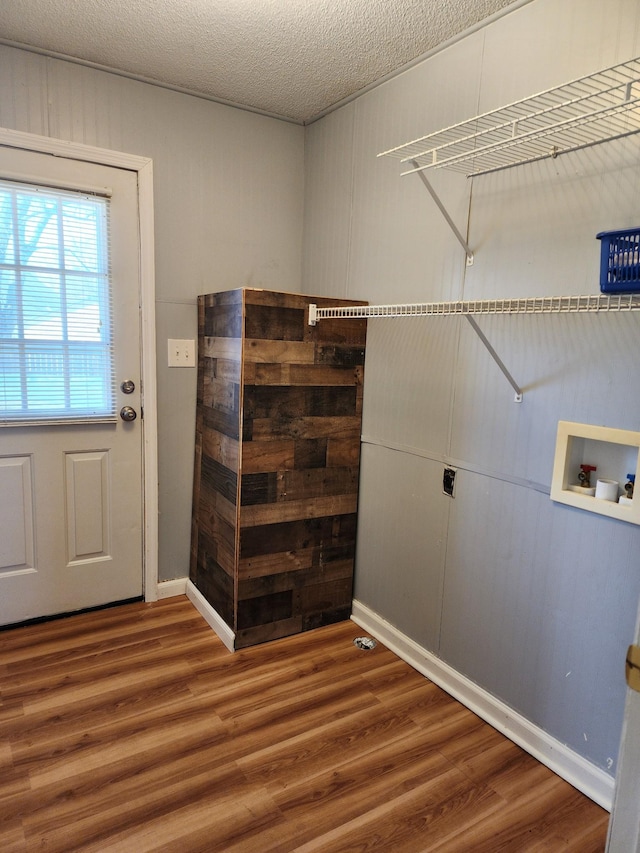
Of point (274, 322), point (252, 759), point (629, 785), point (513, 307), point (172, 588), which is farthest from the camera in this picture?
point (172, 588)

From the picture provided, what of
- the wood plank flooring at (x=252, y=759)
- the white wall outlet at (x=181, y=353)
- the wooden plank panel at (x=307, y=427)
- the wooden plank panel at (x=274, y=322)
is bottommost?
the wood plank flooring at (x=252, y=759)

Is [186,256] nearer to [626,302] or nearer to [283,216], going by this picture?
[283,216]

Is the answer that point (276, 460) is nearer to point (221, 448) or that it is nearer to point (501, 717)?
point (221, 448)

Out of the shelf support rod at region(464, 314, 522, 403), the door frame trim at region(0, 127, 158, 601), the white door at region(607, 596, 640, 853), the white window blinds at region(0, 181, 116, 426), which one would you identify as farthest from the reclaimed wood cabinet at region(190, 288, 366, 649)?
the white door at region(607, 596, 640, 853)

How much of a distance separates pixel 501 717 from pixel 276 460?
1.26 m

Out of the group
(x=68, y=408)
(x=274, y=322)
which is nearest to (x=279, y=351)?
(x=274, y=322)

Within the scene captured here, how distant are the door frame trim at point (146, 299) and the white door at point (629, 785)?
220 centimetres

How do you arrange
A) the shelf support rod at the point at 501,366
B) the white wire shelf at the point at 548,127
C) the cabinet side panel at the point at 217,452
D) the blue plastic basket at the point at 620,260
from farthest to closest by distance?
1. the cabinet side panel at the point at 217,452
2. the shelf support rod at the point at 501,366
3. the white wire shelf at the point at 548,127
4. the blue plastic basket at the point at 620,260

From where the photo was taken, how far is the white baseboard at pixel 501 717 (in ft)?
5.32

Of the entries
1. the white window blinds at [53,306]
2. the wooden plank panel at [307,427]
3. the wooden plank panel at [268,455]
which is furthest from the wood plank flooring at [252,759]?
the white window blinds at [53,306]

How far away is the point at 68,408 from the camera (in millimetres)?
2395

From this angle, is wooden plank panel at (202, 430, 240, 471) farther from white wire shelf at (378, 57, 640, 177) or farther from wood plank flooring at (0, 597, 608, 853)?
white wire shelf at (378, 57, 640, 177)

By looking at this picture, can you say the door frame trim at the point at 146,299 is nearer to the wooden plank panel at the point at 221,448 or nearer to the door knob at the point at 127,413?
the door knob at the point at 127,413

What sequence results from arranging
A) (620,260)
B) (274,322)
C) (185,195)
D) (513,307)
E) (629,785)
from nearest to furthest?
1. (629,785)
2. (620,260)
3. (513,307)
4. (274,322)
5. (185,195)
